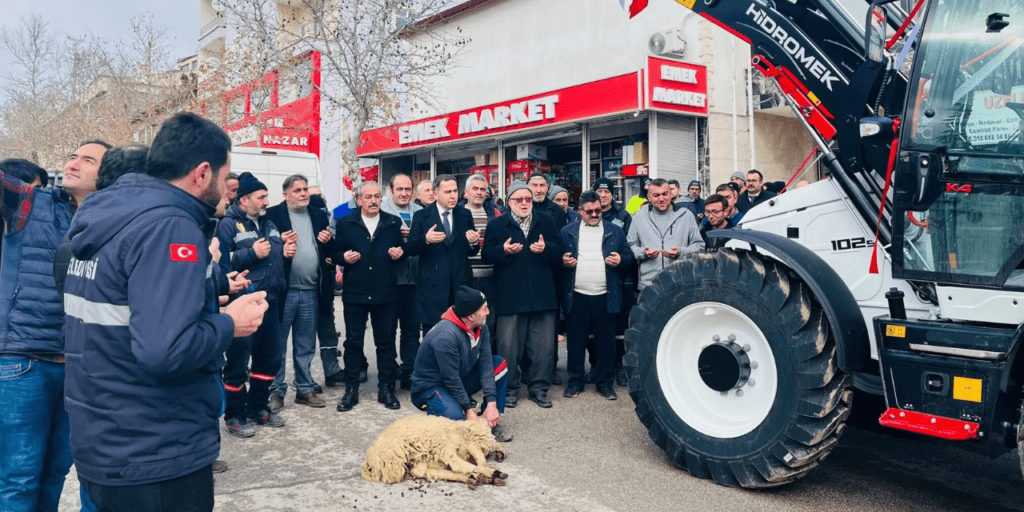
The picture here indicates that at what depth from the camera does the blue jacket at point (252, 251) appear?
578 cm

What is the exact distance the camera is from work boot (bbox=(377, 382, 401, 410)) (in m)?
6.46

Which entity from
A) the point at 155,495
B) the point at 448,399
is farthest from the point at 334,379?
the point at 155,495

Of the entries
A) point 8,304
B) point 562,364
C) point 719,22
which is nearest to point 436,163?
point 562,364

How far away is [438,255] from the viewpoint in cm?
672

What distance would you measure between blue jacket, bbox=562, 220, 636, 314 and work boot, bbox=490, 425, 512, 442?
1769 mm

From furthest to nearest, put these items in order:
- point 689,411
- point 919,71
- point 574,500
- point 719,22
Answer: point 719,22, point 689,411, point 574,500, point 919,71

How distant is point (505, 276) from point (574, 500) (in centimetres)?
285

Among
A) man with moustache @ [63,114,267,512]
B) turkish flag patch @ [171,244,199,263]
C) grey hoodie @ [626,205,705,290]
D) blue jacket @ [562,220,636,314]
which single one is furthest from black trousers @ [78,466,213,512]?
grey hoodie @ [626,205,705,290]

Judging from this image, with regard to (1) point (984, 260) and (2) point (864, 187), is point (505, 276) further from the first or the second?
(1) point (984, 260)

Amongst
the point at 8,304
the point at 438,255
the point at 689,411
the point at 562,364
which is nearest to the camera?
the point at 8,304

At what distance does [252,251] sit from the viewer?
19.0 feet

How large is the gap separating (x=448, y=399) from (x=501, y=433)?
47cm

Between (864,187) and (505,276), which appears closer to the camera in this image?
(864,187)

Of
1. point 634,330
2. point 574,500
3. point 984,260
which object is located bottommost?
point 574,500
